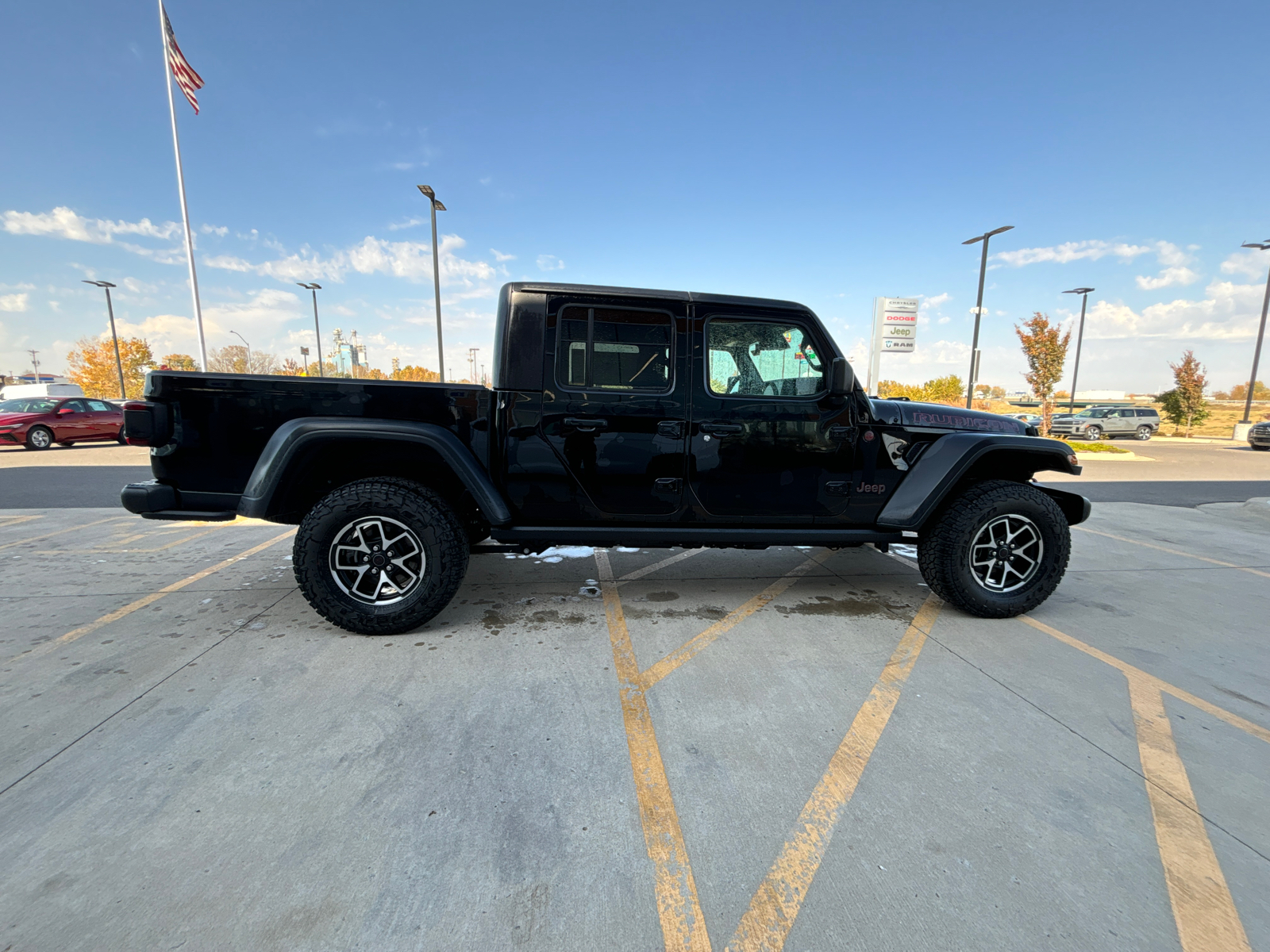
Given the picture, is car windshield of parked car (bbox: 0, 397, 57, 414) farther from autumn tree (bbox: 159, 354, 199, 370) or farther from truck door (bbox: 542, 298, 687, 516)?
autumn tree (bbox: 159, 354, 199, 370)

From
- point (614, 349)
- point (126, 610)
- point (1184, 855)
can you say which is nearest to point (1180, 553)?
point (1184, 855)

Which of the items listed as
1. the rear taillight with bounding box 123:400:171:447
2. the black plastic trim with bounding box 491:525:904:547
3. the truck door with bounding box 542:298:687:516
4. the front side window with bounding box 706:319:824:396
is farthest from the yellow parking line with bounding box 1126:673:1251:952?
the rear taillight with bounding box 123:400:171:447

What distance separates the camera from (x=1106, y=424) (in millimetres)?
22734

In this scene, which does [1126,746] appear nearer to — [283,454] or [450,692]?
[450,692]

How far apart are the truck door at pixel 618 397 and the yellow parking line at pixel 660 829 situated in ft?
3.49

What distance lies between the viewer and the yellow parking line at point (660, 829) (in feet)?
4.66

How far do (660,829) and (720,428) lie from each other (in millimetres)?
2096

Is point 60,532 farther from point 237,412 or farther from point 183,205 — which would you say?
point 183,205

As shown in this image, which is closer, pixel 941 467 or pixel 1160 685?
pixel 1160 685

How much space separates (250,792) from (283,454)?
1.70 meters

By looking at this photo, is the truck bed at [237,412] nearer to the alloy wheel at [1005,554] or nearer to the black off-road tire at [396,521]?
the black off-road tire at [396,521]

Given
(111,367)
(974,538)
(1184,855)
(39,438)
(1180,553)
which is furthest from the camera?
(111,367)

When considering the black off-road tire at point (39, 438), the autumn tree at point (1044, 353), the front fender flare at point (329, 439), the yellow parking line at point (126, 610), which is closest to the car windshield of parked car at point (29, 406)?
the black off-road tire at point (39, 438)

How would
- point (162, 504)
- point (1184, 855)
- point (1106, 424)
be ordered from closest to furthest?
point (1184, 855) → point (162, 504) → point (1106, 424)
